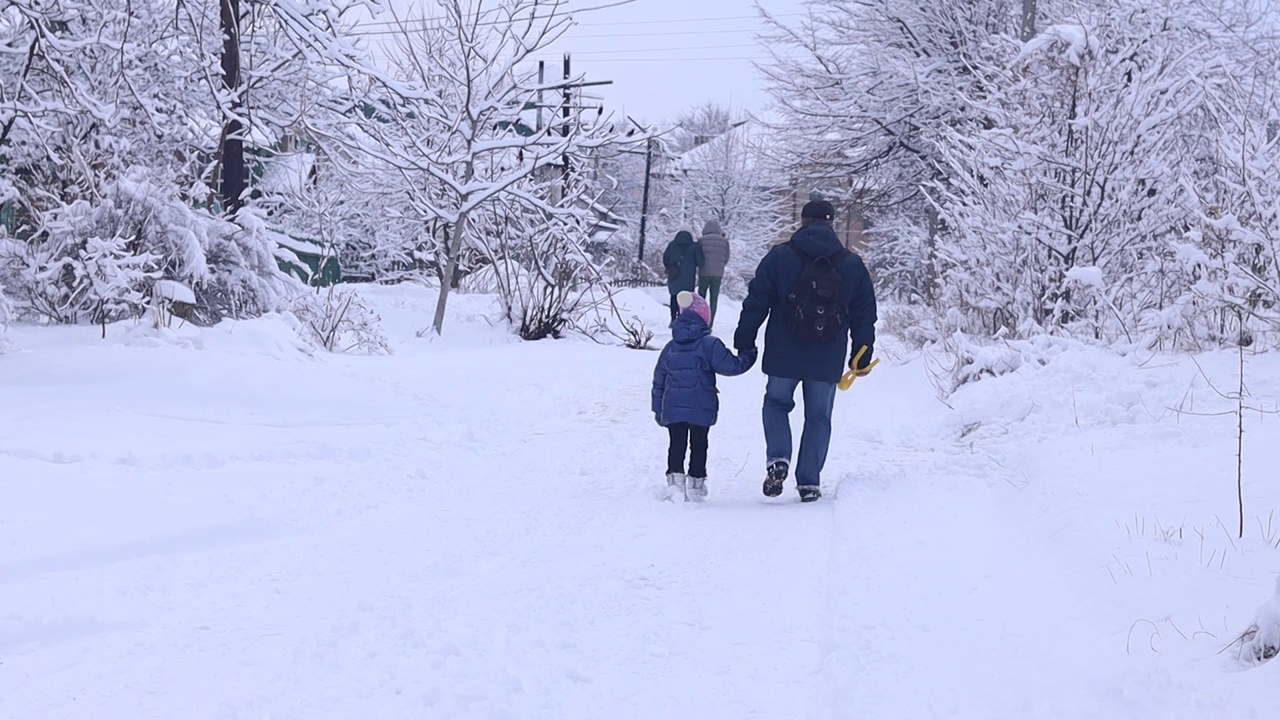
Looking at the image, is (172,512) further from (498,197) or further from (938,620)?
(498,197)

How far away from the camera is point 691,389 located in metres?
6.79

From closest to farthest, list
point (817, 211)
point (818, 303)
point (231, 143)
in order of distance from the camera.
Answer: point (818, 303) < point (817, 211) < point (231, 143)

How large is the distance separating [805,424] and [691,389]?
732mm

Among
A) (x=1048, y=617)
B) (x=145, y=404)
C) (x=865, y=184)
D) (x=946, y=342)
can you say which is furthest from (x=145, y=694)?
(x=865, y=184)

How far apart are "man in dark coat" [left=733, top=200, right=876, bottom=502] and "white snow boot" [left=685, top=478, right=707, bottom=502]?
0.37 m

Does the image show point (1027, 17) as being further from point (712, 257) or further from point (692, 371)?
point (692, 371)

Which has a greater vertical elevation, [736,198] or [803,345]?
[736,198]

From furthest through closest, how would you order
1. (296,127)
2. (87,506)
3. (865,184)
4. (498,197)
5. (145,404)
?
(865,184) < (498,197) < (296,127) < (145,404) < (87,506)

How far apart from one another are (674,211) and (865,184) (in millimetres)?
38659

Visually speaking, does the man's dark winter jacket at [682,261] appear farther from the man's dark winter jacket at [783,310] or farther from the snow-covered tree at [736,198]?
the snow-covered tree at [736,198]

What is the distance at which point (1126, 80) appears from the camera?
11.0 metres

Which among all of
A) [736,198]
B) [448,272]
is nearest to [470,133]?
[448,272]

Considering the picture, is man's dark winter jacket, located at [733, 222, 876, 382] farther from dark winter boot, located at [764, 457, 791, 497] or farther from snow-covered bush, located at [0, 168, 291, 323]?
snow-covered bush, located at [0, 168, 291, 323]

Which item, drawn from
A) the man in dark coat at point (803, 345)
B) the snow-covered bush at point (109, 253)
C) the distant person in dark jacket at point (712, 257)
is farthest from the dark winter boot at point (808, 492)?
the distant person in dark jacket at point (712, 257)
